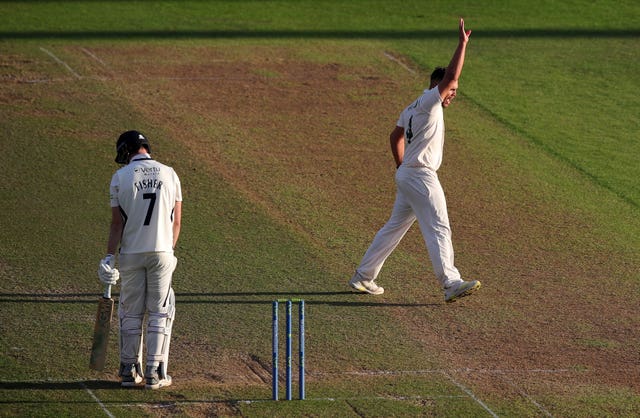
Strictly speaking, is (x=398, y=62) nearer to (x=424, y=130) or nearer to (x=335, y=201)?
(x=335, y=201)

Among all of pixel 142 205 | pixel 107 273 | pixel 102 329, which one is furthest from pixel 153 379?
pixel 142 205

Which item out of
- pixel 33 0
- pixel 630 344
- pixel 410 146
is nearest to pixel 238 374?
pixel 410 146

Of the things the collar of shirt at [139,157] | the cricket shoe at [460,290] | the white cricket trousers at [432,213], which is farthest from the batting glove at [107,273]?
the cricket shoe at [460,290]

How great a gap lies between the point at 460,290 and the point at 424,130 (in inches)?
63.4

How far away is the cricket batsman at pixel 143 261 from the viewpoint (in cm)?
887

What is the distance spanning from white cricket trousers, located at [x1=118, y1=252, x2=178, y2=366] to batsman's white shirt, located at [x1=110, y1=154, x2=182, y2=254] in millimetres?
90

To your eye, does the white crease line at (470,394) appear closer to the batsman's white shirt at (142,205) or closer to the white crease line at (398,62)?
the batsman's white shirt at (142,205)

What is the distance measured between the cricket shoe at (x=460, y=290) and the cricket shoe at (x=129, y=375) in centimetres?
339

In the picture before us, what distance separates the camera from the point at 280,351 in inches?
392

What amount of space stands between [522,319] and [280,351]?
2.57 m

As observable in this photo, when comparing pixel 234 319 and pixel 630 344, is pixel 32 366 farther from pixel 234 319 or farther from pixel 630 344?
pixel 630 344

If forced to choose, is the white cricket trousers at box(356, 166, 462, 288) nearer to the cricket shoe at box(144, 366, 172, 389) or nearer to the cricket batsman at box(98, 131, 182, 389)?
the cricket batsman at box(98, 131, 182, 389)

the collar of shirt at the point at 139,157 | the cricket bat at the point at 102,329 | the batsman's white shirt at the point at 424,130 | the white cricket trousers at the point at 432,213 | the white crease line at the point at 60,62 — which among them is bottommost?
the cricket bat at the point at 102,329

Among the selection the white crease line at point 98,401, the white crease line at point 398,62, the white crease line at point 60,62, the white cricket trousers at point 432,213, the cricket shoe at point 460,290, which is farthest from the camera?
the white crease line at point 398,62
